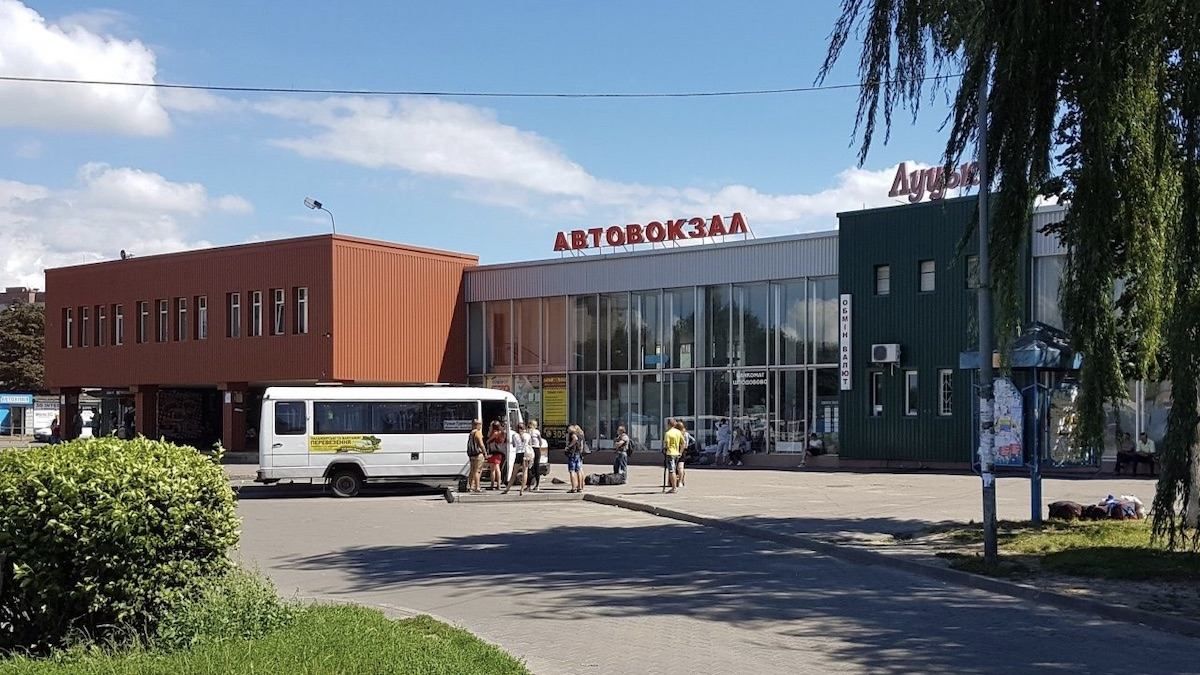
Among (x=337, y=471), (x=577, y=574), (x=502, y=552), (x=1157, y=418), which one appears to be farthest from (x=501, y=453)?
(x=1157, y=418)

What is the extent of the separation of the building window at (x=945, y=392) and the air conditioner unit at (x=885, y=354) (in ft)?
4.80

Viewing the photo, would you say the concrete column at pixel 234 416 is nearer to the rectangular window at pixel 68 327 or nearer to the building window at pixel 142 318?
the building window at pixel 142 318

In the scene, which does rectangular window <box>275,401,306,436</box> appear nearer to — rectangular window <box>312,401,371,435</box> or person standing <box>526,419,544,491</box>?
rectangular window <box>312,401,371,435</box>

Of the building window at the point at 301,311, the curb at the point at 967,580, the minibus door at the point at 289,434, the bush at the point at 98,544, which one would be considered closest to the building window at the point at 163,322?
the building window at the point at 301,311

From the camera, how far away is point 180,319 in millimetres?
51250

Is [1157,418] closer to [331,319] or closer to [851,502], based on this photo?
[851,502]

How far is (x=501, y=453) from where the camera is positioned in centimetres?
2769

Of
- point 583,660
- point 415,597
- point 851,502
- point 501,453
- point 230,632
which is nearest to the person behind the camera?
point 230,632

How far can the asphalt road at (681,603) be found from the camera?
30.3 feet

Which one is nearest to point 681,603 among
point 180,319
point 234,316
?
point 234,316

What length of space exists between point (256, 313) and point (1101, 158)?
4017cm

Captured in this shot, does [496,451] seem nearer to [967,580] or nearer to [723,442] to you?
[723,442]

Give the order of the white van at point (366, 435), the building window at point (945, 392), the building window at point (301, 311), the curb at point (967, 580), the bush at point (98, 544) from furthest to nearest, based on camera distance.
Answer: the building window at point (301, 311), the building window at point (945, 392), the white van at point (366, 435), the curb at point (967, 580), the bush at point (98, 544)

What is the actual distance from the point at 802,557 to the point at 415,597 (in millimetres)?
5718
